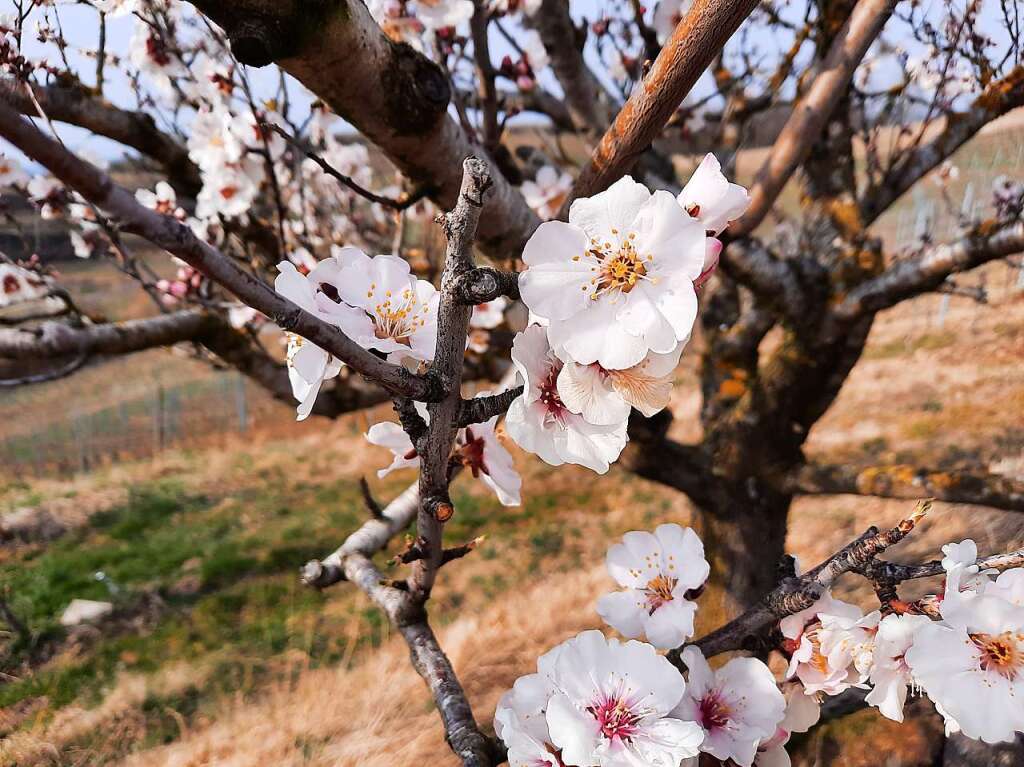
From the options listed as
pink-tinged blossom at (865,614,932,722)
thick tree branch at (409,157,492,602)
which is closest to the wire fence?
thick tree branch at (409,157,492,602)

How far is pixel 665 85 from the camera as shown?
94 cm

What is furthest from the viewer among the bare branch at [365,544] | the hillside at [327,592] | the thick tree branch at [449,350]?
the hillside at [327,592]

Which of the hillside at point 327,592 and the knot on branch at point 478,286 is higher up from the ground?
the hillside at point 327,592

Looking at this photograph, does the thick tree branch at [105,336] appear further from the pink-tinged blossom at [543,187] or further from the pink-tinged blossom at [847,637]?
the pink-tinged blossom at [847,637]

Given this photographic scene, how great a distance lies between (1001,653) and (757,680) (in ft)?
1.06

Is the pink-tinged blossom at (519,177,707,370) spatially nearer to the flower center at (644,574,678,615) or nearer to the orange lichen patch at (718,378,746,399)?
the flower center at (644,574,678,615)

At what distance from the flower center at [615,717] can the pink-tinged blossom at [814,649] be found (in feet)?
1.00

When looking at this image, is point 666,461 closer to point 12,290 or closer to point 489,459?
point 489,459

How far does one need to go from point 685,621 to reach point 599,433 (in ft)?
1.49

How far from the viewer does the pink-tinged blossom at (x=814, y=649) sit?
0.96 m

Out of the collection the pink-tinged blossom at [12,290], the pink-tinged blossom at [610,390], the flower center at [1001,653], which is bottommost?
the flower center at [1001,653]

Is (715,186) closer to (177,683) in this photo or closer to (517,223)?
(517,223)

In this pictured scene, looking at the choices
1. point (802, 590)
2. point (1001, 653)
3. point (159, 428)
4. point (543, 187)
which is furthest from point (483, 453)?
point (159, 428)

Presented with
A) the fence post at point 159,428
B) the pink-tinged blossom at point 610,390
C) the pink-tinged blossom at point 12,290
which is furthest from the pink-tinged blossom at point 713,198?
the fence post at point 159,428
